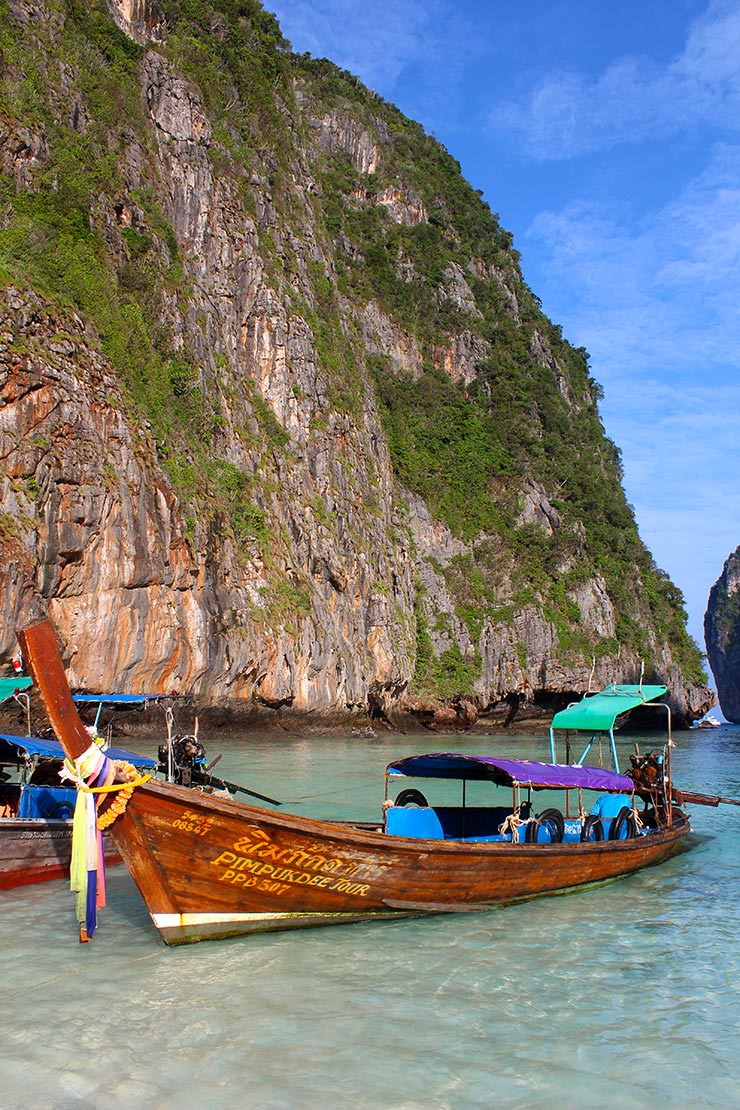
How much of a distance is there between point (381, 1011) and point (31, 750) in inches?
247

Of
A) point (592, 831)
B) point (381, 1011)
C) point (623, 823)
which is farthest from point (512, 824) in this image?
point (381, 1011)

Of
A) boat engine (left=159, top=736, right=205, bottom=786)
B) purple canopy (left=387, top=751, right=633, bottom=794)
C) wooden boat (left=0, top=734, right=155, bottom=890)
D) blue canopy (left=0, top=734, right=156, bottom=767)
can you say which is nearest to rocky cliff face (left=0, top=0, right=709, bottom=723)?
blue canopy (left=0, top=734, right=156, bottom=767)

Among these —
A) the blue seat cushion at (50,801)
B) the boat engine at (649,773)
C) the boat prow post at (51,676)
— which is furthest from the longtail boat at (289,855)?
the blue seat cushion at (50,801)

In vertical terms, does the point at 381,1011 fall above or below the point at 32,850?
below

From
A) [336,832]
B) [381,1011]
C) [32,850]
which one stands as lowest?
[381,1011]

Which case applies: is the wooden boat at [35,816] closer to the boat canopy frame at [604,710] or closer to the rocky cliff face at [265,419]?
the boat canopy frame at [604,710]

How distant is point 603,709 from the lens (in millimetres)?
12320

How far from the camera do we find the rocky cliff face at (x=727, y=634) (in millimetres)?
124438

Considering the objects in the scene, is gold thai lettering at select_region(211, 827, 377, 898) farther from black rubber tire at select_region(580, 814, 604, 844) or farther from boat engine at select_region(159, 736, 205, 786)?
black rubber tire at select_region(580, 814, 604, 844)

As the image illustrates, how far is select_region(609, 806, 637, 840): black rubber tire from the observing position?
11148 mm

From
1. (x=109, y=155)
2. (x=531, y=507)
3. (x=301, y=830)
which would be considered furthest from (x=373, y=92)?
(x=301, y=830)

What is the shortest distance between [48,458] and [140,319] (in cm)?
1027

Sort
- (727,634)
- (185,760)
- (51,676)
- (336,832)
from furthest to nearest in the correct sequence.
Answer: (727,634) → (185,760) → (336,832) → (51,676)

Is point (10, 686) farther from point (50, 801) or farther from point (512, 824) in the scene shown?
point (512, 824)
